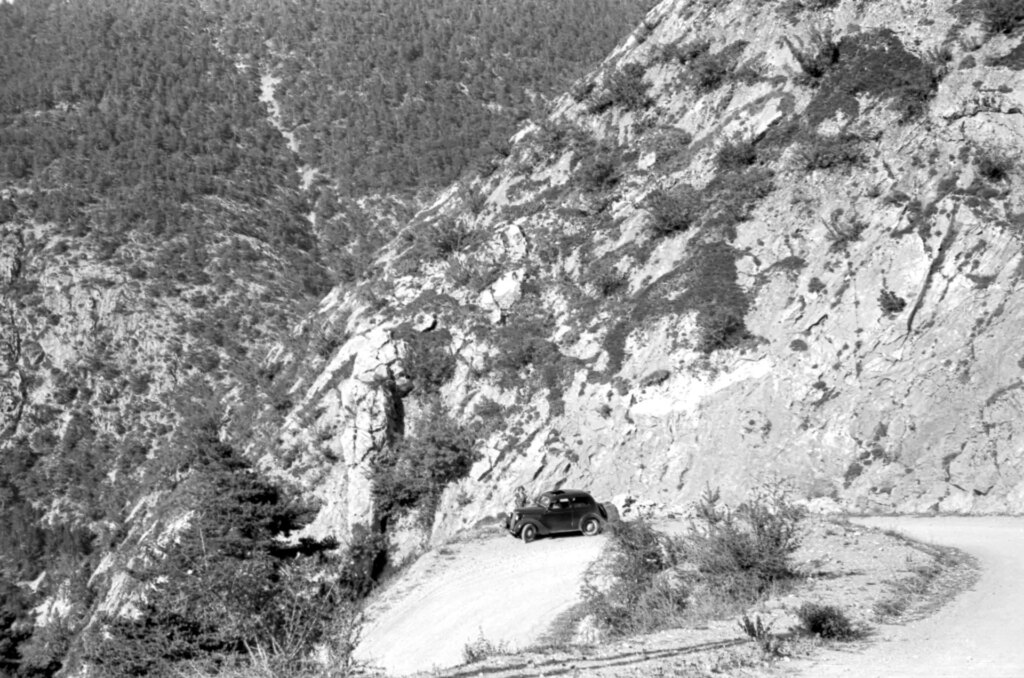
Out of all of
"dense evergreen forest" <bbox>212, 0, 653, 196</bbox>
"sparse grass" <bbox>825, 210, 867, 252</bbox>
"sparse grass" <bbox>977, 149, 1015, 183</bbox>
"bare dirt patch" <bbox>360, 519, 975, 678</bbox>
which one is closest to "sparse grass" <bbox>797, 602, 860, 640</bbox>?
"bare dirt patch" <bbox>360, 519, 975, 678</bbox>

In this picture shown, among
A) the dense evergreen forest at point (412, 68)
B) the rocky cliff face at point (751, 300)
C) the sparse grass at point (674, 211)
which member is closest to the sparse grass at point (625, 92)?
the rocky cliff face at point (751, 300)

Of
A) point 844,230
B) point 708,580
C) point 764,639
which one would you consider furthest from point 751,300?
point 764,639

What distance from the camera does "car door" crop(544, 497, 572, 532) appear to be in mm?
20562

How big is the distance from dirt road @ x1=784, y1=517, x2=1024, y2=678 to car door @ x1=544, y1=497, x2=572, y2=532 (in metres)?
10.3

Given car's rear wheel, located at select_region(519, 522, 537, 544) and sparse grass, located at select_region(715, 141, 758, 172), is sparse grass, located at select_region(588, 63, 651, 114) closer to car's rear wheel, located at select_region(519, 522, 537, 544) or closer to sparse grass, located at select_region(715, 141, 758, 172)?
sparse grass, located at select_region(715, 141, 758, 172)

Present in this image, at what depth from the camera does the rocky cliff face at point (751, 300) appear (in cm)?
2134

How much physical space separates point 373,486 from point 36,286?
4036cm

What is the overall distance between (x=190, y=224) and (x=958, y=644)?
61.0 m

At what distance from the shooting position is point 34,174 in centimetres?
6053

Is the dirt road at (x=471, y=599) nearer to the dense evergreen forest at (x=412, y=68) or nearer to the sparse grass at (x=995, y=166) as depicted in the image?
the sparse grass at (x=995, y=166)

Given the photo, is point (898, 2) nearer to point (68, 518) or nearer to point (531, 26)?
point (68, 518)

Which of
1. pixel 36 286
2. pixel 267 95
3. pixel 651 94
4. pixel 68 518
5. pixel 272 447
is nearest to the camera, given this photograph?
pixel 272 447

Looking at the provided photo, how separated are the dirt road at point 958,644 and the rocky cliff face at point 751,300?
9008 mm

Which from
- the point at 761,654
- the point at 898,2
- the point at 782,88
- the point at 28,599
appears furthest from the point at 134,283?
the point at 761,654
